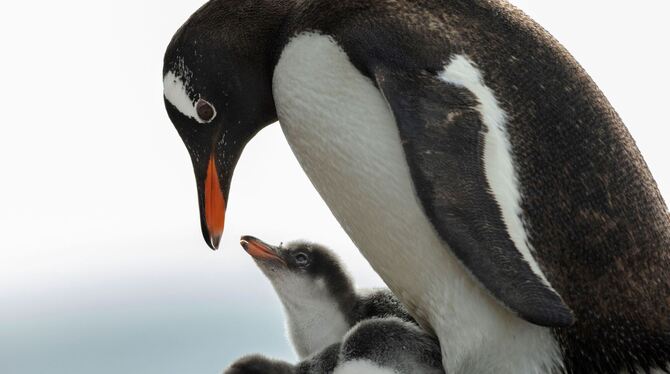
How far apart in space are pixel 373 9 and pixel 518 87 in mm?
262

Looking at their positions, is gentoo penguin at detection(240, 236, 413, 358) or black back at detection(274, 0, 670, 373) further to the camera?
gentoo penguin at detection(240, 236, 413, 358)

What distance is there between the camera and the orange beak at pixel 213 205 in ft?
7.04

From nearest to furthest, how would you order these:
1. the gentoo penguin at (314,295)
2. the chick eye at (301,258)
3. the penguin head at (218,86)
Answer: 1. the penguin head at (218,86)
2. the gentoo penguin at (314,295)
3. the chick eye at (301,258)

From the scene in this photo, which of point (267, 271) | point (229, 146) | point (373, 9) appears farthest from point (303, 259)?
point (373, 9)

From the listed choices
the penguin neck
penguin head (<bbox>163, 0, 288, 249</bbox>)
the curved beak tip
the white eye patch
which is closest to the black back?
penguin head (<bbox>163, 0, 288, 249</bbox>)

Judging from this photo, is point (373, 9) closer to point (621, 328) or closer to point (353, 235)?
point (353, 235)

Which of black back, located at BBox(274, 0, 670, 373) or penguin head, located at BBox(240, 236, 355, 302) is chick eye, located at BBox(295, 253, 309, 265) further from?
black back, located at BBox(274, 0, 670, 373)

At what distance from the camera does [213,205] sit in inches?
84.5

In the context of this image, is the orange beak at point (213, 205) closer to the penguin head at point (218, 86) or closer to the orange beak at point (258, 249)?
the penguin head at point (218, 86)

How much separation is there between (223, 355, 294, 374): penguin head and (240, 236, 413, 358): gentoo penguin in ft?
0.66

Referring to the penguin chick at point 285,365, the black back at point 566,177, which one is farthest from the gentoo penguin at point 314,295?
the black back at point 566,177

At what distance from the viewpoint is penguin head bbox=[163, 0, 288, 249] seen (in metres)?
2.09

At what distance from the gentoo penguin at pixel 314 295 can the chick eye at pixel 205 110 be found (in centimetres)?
50

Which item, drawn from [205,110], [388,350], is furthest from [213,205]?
[388,350]
